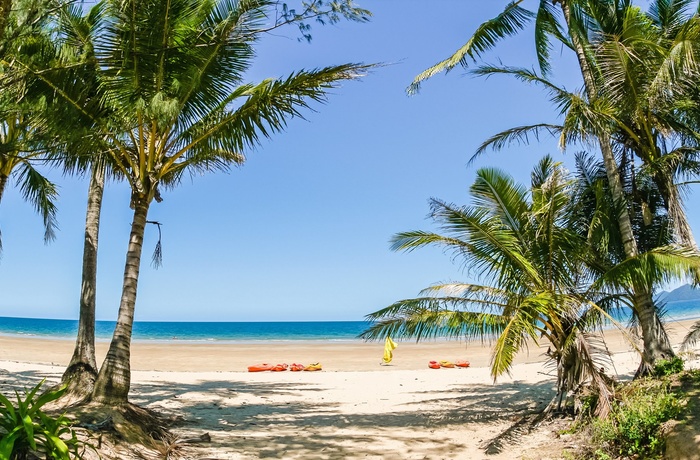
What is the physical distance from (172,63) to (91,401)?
4.56 meters

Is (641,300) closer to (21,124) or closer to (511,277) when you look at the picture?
(511,277)

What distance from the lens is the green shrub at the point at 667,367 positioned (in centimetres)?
690

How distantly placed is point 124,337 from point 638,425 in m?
6.36

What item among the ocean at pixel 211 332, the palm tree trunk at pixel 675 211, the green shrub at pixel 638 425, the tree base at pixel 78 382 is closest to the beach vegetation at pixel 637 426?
the green shrub at pixel 638 425

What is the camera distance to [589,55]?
8570mm

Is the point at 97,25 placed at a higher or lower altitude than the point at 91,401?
higher

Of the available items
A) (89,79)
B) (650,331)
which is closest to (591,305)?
(650,331)

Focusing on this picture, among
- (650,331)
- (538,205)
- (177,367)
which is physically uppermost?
(538,205)

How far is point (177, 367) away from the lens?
64.3 ft

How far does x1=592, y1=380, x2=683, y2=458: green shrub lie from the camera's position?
5324mm

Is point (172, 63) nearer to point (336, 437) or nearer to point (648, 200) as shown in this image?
point (336, 437)

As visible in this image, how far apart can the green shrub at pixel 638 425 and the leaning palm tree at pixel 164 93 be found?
5012 millimetres

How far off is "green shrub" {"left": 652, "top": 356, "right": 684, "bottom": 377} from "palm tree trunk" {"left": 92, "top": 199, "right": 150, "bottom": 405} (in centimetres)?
712

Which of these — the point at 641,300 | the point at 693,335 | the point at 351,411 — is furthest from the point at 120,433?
the point at 693,335
